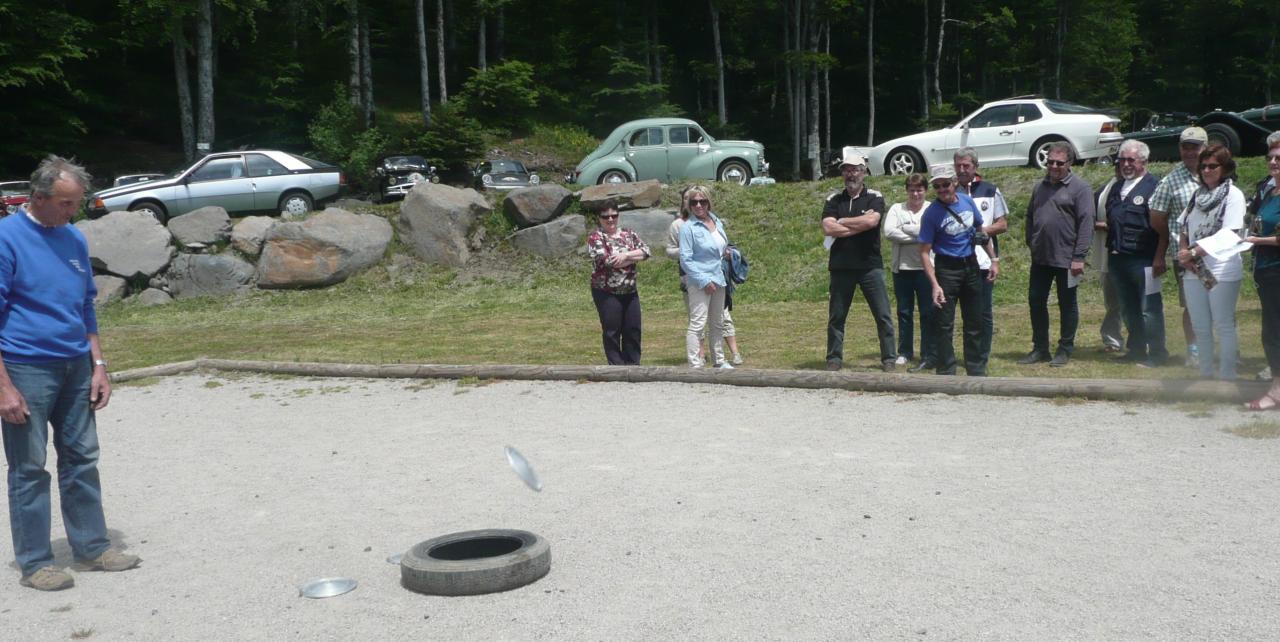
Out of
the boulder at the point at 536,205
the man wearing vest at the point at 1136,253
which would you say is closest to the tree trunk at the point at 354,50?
the boulder at the point at 536,205

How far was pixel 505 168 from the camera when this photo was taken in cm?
2945

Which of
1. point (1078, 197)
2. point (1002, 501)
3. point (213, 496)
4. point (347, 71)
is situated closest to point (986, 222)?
point (1078, 197)

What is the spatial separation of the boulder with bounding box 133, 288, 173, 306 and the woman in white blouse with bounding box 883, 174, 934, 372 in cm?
1378

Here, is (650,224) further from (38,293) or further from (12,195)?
(12,195)

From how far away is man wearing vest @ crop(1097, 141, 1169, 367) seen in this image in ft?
30.6

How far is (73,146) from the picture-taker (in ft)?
130

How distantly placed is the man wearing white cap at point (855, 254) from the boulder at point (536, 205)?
38.3ft

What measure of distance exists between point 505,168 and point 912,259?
20759 mm

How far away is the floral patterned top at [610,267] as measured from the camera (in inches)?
391

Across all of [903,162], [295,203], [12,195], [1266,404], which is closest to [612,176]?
[903,162]

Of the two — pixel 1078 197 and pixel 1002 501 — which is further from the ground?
pixel 1078 197

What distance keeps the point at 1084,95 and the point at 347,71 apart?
1419 inches

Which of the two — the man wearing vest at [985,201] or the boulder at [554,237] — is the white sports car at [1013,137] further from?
the man wearing vest at [985,201]

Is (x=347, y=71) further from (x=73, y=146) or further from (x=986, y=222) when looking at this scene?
(x=986, y=222)
